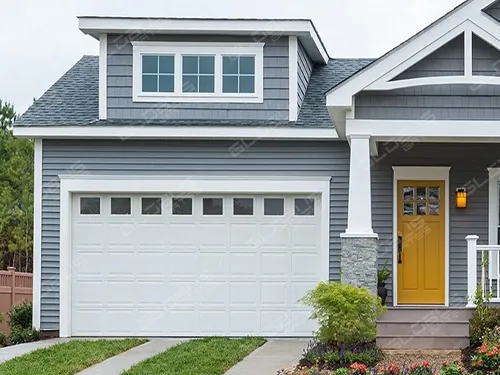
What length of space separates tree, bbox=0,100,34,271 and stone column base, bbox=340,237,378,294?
2065 centimetres

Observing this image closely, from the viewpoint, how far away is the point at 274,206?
1584 cm

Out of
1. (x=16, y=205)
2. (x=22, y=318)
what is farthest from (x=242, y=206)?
(x=16, y=205)

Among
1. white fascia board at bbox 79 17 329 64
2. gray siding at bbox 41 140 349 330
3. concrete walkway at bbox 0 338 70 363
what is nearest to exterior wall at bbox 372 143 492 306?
gray siding at bbox 41 140 349 330

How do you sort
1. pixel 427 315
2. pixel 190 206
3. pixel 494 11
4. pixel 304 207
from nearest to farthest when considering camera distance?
pixel 427 315 → pixel 494 11 → pixel 304 207 → pixel 190 206

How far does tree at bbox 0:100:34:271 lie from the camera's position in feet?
103

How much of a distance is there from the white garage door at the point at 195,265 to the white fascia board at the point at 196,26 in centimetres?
283

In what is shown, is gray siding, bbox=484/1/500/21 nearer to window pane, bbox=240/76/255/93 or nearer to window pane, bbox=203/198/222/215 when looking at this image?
window pane, bbox=240/76/255/93

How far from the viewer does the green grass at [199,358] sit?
11.4 meters

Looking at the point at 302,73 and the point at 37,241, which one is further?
the point at 302,73

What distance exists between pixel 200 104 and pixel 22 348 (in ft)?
16.5

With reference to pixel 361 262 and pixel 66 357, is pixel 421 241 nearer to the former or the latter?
pixel 361 262

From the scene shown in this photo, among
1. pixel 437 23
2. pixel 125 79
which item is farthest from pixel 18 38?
pixel 437 23

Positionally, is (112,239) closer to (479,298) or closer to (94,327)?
(94,327)

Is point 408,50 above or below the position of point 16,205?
above
